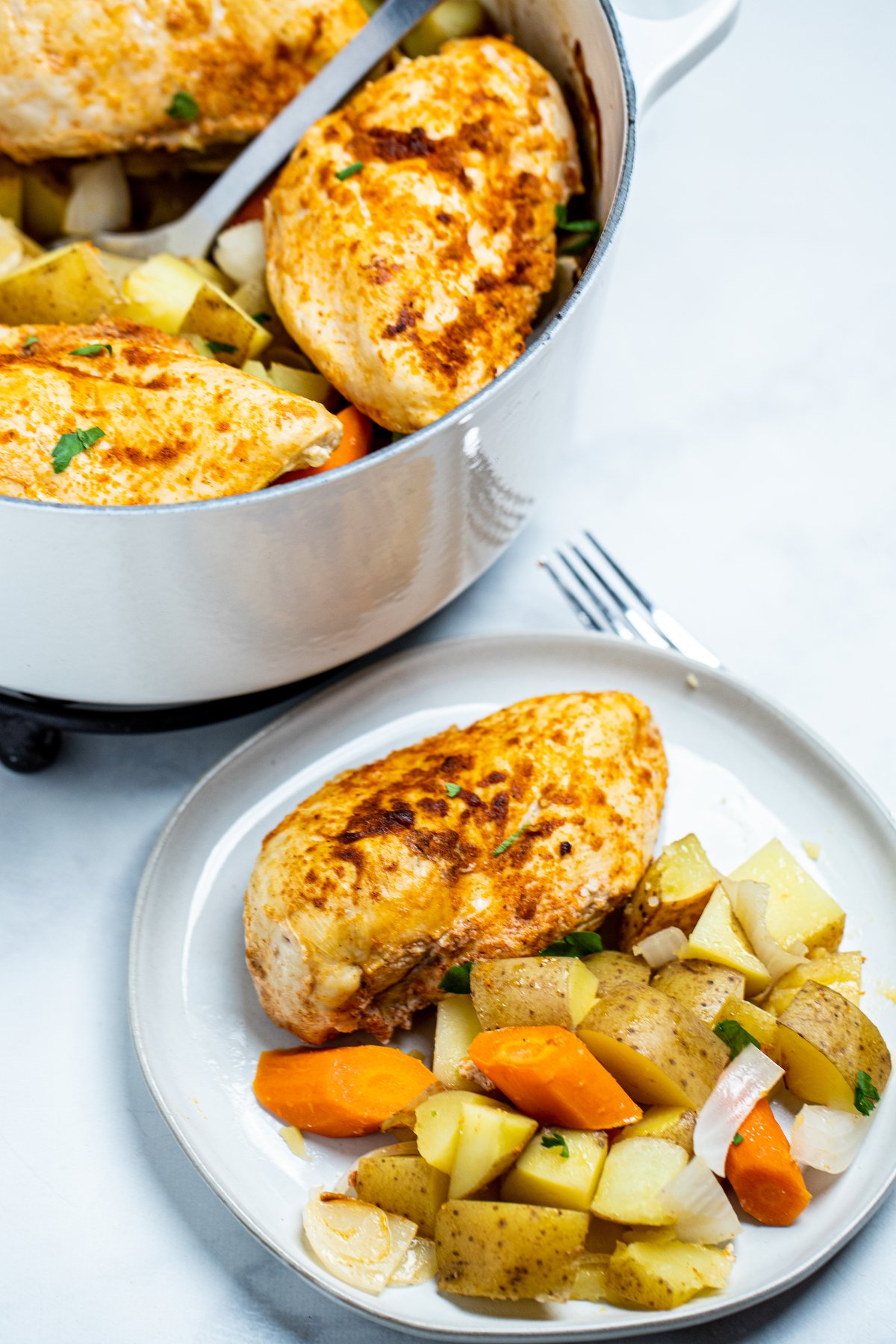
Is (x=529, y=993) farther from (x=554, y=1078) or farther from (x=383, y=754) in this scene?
(x=383, y=754)

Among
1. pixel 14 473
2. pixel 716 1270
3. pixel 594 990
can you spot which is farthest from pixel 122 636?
pixel 716 1270

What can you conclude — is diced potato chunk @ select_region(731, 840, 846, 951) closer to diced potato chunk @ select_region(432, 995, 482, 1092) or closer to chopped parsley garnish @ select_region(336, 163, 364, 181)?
diced potato chunk @ select_region(432, 995, 482, 1092)

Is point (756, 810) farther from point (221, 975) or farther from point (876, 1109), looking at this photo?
point (221, 975)

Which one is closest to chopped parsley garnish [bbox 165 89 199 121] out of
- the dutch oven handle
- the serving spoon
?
the serving spoon

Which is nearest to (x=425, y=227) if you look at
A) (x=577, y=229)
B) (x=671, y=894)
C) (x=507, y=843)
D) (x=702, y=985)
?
(x=577, y=229)

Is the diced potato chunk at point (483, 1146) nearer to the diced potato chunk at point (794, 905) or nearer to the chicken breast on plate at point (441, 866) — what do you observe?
the chicken breast on plate at point (441, 866)

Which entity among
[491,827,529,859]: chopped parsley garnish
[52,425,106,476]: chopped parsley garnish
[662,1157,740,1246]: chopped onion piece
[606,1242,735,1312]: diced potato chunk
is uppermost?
[52,425,106,476]: chopped parsley garnish
